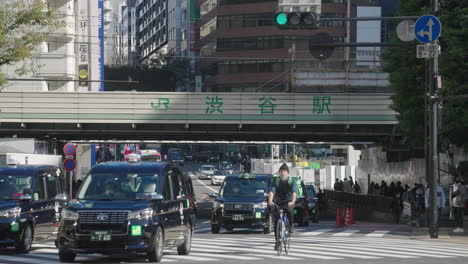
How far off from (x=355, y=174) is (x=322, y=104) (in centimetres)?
3137

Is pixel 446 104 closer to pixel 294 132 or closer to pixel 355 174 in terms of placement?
pixel 294 132

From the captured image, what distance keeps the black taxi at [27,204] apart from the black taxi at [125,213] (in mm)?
1650

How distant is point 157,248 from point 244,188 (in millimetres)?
13043

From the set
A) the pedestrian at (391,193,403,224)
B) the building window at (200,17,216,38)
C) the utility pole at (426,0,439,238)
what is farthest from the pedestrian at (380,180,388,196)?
the building window at (200,17,216,38)

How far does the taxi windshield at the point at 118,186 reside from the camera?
17594 millimetres

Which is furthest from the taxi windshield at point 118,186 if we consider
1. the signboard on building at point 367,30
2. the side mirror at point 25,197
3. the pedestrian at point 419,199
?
the signboard on building at point 367,30

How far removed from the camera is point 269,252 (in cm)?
2047

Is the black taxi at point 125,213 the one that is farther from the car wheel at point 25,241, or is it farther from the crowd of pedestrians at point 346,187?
the crowd of pedestrians at point 346,187

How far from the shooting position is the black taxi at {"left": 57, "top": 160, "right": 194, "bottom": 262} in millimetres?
16641

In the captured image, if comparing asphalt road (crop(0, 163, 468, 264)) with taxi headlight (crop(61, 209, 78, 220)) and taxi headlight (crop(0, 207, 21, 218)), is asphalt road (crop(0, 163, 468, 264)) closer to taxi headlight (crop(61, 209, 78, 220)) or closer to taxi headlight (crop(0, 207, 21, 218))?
taxi headlight (crop(0, 207, 21, 218))

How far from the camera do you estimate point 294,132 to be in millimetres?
53281

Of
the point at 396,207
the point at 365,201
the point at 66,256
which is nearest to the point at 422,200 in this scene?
the point at 396,207

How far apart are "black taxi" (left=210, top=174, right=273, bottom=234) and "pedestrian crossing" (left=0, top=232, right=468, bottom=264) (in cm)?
336

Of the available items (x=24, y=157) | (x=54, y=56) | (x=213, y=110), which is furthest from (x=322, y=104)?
(x=54, y=56)
